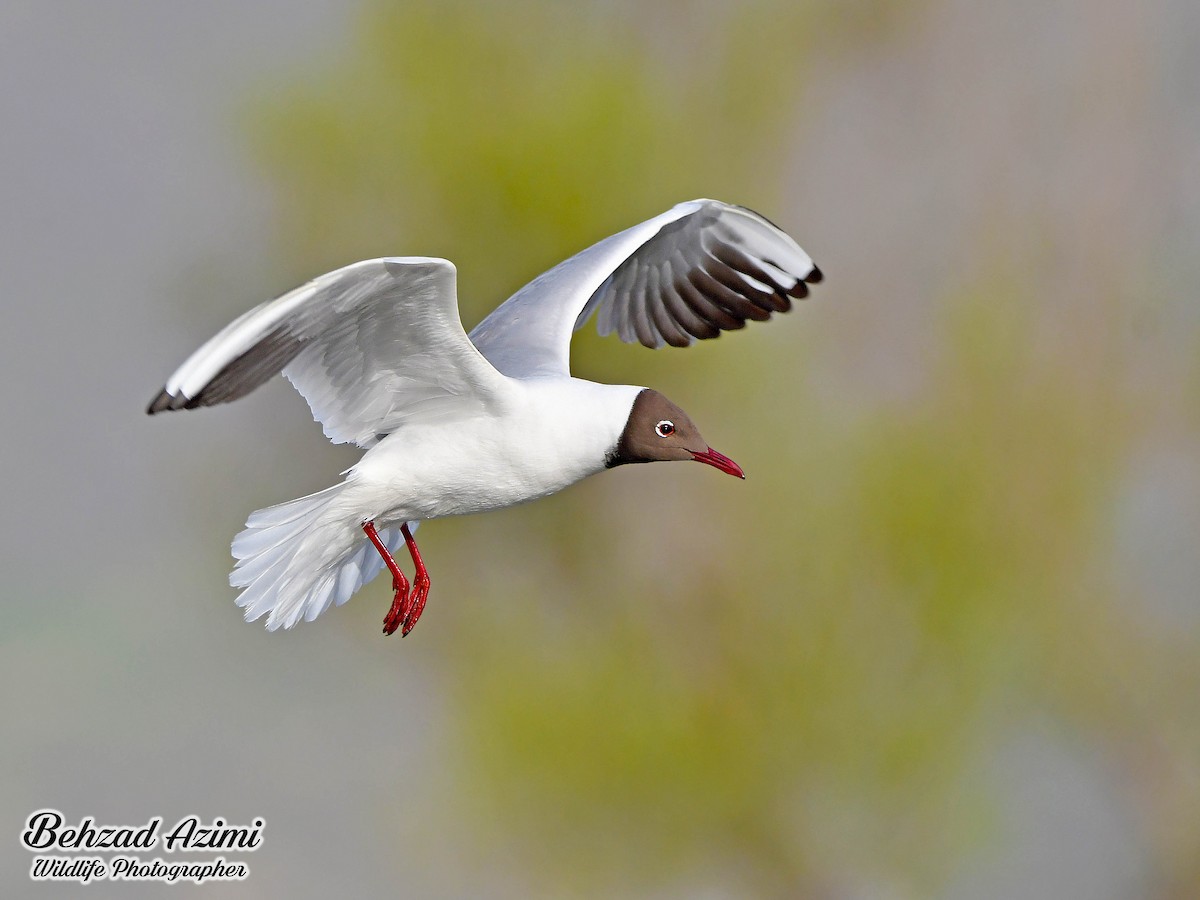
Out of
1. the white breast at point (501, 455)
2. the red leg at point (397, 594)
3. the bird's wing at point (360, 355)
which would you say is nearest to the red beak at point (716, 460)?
the white breast at point (501, 455)

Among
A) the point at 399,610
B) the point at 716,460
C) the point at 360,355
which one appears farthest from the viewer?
the point at 716,460

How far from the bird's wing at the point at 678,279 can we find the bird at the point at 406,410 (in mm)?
23

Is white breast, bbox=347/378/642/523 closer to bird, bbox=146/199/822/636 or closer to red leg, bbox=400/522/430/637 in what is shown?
bird, bbox=146/199/822/636

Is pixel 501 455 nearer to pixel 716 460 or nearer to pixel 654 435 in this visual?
pixel 654 435

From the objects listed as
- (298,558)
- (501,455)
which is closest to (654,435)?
(501,455)

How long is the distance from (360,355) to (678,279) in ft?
4.49

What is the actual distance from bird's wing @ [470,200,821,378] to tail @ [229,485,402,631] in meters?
0.75

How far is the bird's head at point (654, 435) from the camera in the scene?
370 cm

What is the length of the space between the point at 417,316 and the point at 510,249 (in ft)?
16.7

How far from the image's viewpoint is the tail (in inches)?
150

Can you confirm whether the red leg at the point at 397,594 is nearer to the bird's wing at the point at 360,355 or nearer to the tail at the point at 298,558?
the tail at the point at 298,558

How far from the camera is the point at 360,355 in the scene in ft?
11.9

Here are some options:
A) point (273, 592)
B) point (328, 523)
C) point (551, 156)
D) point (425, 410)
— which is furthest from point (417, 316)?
point (551, 156)

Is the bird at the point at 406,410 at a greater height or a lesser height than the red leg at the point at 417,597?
greater
